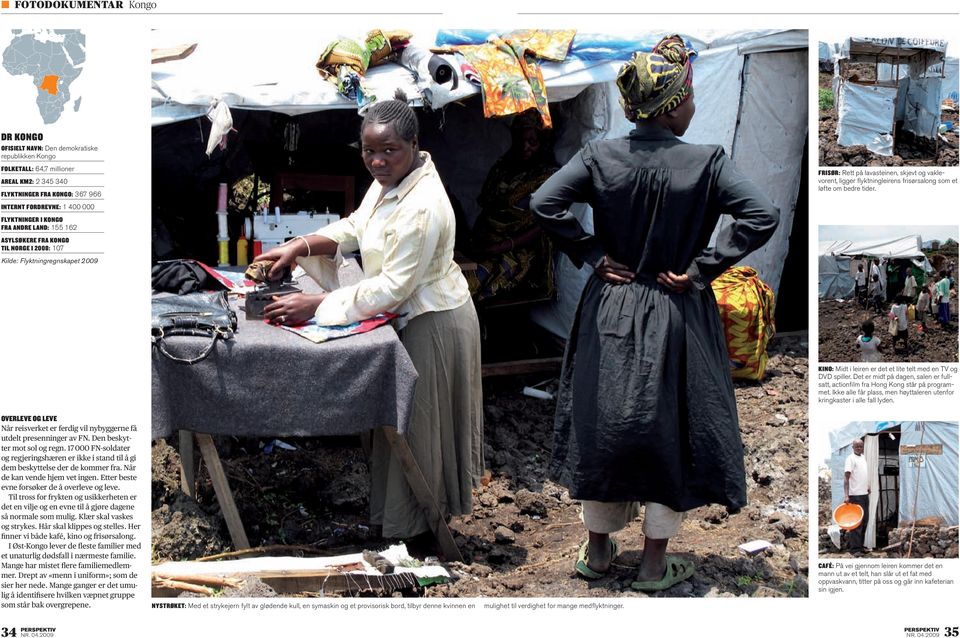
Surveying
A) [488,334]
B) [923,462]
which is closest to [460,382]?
[923,462]

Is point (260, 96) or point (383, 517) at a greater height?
point (260, 96)

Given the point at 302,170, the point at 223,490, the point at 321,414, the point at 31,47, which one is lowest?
the point at 223,490

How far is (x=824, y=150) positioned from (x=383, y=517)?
133 inches

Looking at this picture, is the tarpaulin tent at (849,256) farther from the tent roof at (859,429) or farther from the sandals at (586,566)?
the sandals at (586,566)

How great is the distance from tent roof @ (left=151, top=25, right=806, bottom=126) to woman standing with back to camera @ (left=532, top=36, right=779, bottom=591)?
2.18m

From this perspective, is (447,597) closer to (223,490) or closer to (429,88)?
(223,490)

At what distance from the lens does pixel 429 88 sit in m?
5.84

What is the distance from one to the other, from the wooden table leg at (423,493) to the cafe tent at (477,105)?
2.21 meters

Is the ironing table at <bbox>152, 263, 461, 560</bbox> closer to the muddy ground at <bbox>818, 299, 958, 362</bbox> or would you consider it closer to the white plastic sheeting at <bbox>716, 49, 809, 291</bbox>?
the muddy ground at <bbox>818, 299, 958, 362</bbox>

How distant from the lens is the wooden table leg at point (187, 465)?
4.66m

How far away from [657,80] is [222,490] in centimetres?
236

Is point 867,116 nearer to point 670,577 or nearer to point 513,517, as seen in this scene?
point 513,517

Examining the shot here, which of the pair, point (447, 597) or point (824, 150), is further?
point (824, 150)

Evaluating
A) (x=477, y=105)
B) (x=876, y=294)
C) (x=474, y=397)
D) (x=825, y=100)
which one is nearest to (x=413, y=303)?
(x=474, y=397)
